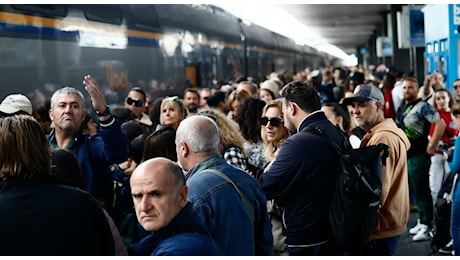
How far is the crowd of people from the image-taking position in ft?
9.57

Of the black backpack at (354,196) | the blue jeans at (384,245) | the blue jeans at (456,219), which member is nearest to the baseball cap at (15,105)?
the black backpack at (354,196)

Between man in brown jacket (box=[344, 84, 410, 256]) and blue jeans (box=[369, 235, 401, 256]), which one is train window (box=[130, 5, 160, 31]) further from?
blue jeans (box=[369, 235, 401, 256])

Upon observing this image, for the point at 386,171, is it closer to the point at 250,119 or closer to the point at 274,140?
the point at 274,140

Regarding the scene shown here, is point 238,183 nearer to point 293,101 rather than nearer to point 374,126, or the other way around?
point 293,101

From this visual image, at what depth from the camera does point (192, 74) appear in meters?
13.8

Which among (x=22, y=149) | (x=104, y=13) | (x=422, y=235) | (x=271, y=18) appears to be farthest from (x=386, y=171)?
(x=271, y=18)

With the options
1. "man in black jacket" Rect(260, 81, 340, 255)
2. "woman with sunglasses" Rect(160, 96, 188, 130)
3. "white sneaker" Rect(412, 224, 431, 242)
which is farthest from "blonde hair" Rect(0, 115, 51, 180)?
"white sneaker" Rect(412, 224, 431, 242)

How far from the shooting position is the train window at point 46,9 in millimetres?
6629

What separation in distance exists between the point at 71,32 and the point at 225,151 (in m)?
3.29

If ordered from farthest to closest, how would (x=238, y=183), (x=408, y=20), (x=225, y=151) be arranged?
1. (x=408, y=20)
2. (x=225, y=151)
3. (x=238, y=183)

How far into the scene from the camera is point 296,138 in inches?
178

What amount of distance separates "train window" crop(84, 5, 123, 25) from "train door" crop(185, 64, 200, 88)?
13.0ft

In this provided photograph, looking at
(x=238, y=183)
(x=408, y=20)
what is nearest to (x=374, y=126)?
(x=238, y=183)

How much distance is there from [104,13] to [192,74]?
5.03 metres
